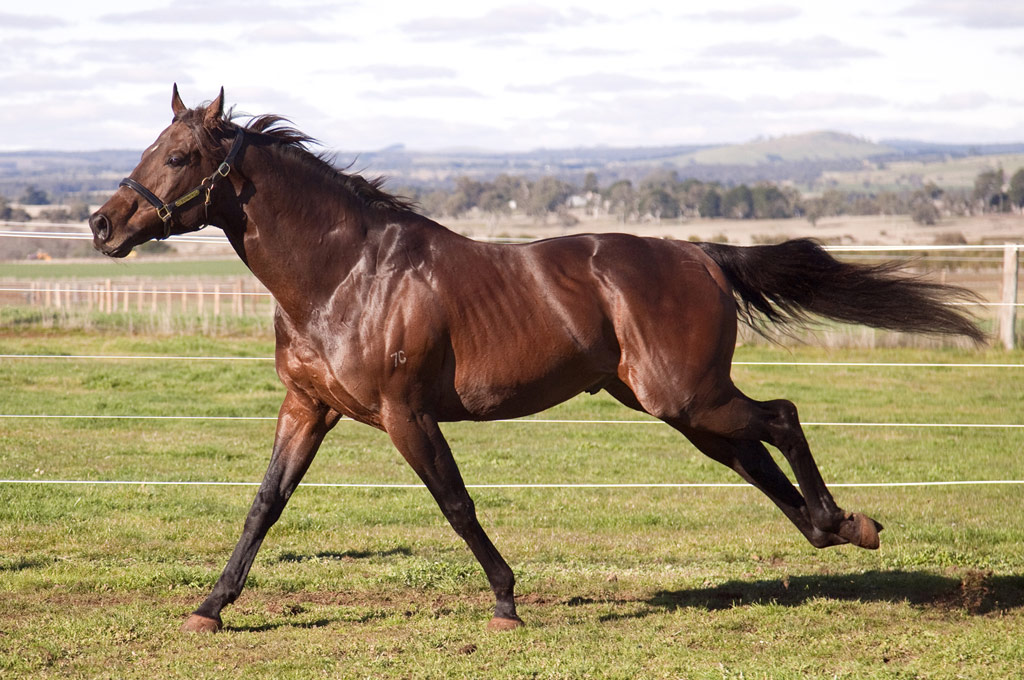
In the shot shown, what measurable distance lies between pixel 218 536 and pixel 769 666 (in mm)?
3712

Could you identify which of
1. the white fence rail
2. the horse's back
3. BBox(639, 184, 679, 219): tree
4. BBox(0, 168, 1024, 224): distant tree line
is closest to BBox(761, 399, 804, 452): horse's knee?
the horse's back

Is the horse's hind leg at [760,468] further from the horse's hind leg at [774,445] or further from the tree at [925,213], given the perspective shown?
the tree at [925,213]

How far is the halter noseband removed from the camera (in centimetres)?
477

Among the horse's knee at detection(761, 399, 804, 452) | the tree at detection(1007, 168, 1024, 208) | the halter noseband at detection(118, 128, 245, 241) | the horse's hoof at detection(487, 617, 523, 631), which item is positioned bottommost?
Result: the horse's hoof at detection(487, 617, 523, 631)

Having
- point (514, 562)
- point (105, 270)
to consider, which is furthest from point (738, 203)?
point (514, 562)

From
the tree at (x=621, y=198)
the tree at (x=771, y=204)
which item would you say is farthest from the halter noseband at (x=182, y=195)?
the tree at (x=621, y=198)

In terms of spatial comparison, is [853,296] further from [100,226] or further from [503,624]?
[100,226]

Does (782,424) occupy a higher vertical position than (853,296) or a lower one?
lower

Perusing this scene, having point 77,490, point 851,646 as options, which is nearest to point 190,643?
point 851,646

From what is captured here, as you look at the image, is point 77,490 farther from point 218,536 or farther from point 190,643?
point 190,643

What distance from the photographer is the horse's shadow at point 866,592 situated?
220 inches

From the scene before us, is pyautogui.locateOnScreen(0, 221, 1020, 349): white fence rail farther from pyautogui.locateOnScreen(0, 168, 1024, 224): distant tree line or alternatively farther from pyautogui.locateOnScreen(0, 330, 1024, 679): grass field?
pyautogui.locateOnScreen(0, 168, 1024, 224): distant tree line

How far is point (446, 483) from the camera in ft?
16.3

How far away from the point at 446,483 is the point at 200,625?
51.6 inches
